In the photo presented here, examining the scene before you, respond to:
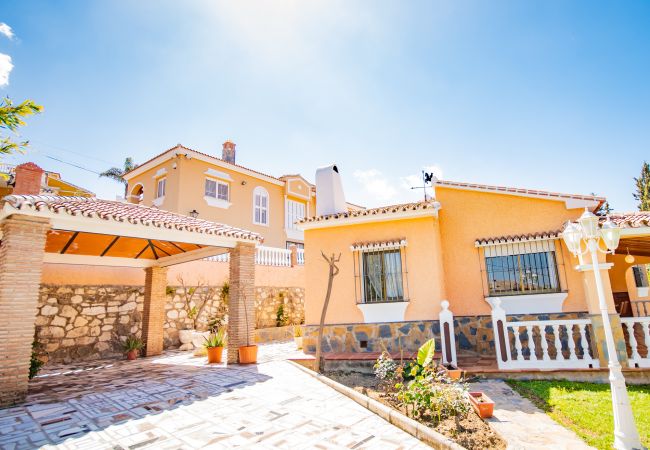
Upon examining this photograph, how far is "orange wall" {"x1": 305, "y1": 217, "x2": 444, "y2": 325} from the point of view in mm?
8750

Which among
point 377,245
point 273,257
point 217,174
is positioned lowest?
point 377,245

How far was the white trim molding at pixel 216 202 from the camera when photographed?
17859 mm

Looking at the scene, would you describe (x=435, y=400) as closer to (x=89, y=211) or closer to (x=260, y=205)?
(x=89, y=211)

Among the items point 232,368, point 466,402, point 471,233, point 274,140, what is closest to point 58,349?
point 232,368

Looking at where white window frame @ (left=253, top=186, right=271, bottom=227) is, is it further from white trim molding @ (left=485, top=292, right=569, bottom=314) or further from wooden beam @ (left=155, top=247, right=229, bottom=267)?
white trim molding @ (left=485, top=292, right=569, bottom=314)

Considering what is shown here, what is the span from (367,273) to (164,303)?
6591 millimetres

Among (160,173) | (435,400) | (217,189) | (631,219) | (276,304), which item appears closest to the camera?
(435,400)

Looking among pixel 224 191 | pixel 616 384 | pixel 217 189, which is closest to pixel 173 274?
pixel 217 189

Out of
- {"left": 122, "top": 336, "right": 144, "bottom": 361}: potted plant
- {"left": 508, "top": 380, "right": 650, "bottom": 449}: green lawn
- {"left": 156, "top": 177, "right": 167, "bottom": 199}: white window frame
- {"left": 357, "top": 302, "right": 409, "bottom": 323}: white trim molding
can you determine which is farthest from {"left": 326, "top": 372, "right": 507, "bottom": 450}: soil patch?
{"left": 156, "top": 177, "right": 167, "bottom": 199}: white window frame

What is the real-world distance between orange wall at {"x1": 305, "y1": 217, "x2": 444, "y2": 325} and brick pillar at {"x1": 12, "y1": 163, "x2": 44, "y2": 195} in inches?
344

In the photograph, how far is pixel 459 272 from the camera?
9398mm

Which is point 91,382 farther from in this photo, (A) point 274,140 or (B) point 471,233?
(B) point 471,233

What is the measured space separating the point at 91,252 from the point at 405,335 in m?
8.99

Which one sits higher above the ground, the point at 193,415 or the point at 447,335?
the point at 447,335
